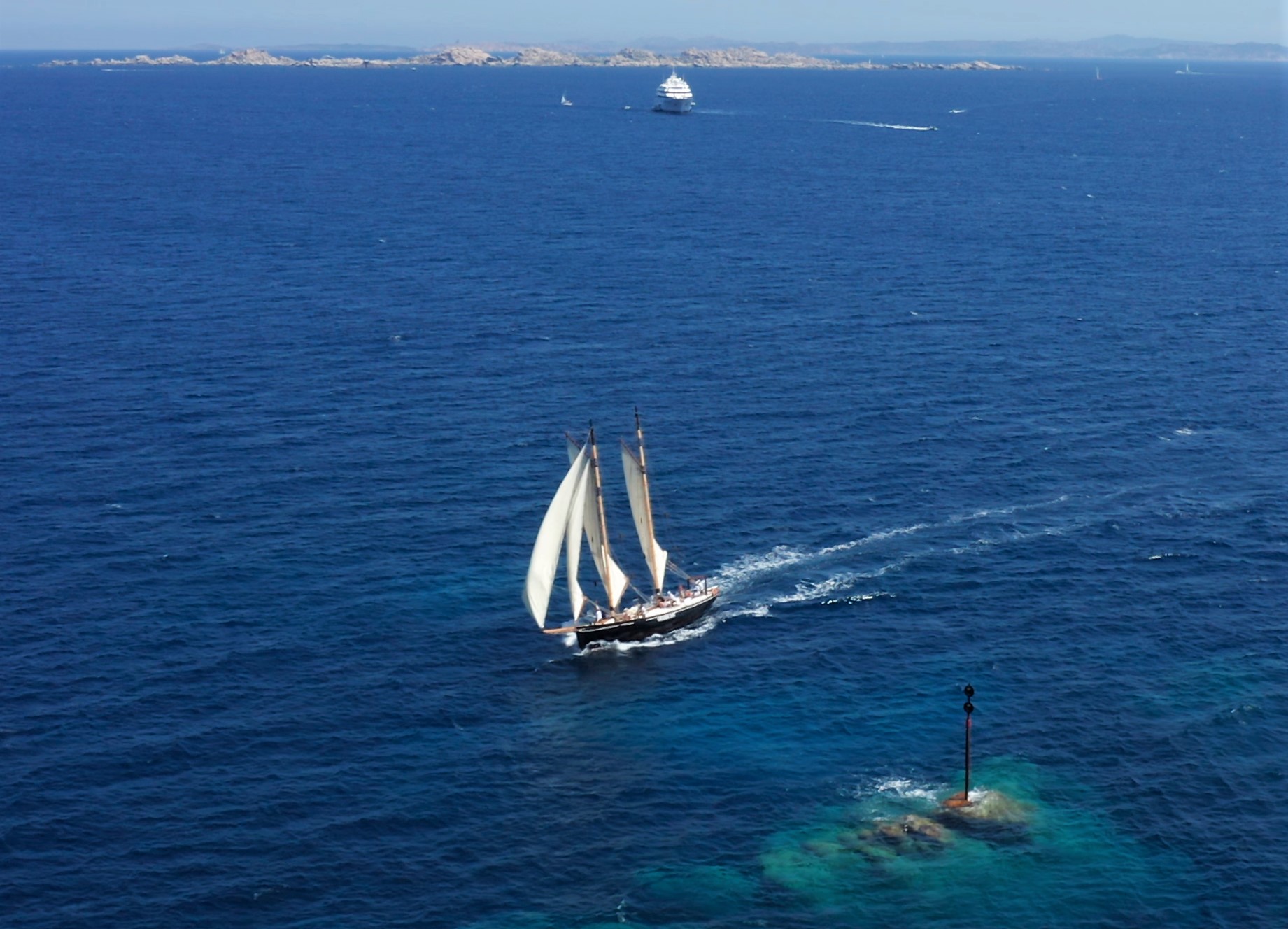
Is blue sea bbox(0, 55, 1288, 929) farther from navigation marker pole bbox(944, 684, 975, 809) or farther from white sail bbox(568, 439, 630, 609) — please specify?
white sail bbox(568, 439, 630, 609)

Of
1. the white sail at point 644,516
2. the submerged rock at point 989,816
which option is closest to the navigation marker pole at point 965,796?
the submerged rock at point 989,816

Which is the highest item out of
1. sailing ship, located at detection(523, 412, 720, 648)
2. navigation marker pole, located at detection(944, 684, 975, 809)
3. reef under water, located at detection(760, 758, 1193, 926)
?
sailing ship, located at detection(523, 412, 720, 648)

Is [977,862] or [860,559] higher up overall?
[860,559]

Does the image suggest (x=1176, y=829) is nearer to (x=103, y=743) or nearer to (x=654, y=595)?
(x=654, y=595)

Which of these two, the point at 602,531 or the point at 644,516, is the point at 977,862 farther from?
the point at 644,516

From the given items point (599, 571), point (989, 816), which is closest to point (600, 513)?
point (599, 571)

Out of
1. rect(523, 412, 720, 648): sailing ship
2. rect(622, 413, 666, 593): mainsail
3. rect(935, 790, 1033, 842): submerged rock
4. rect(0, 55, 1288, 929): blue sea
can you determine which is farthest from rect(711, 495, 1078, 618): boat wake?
rect(935, 790, 1033, 842): submerged rock

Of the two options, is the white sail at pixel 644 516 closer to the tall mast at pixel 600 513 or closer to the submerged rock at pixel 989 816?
the tall mast at pixel 600 513
